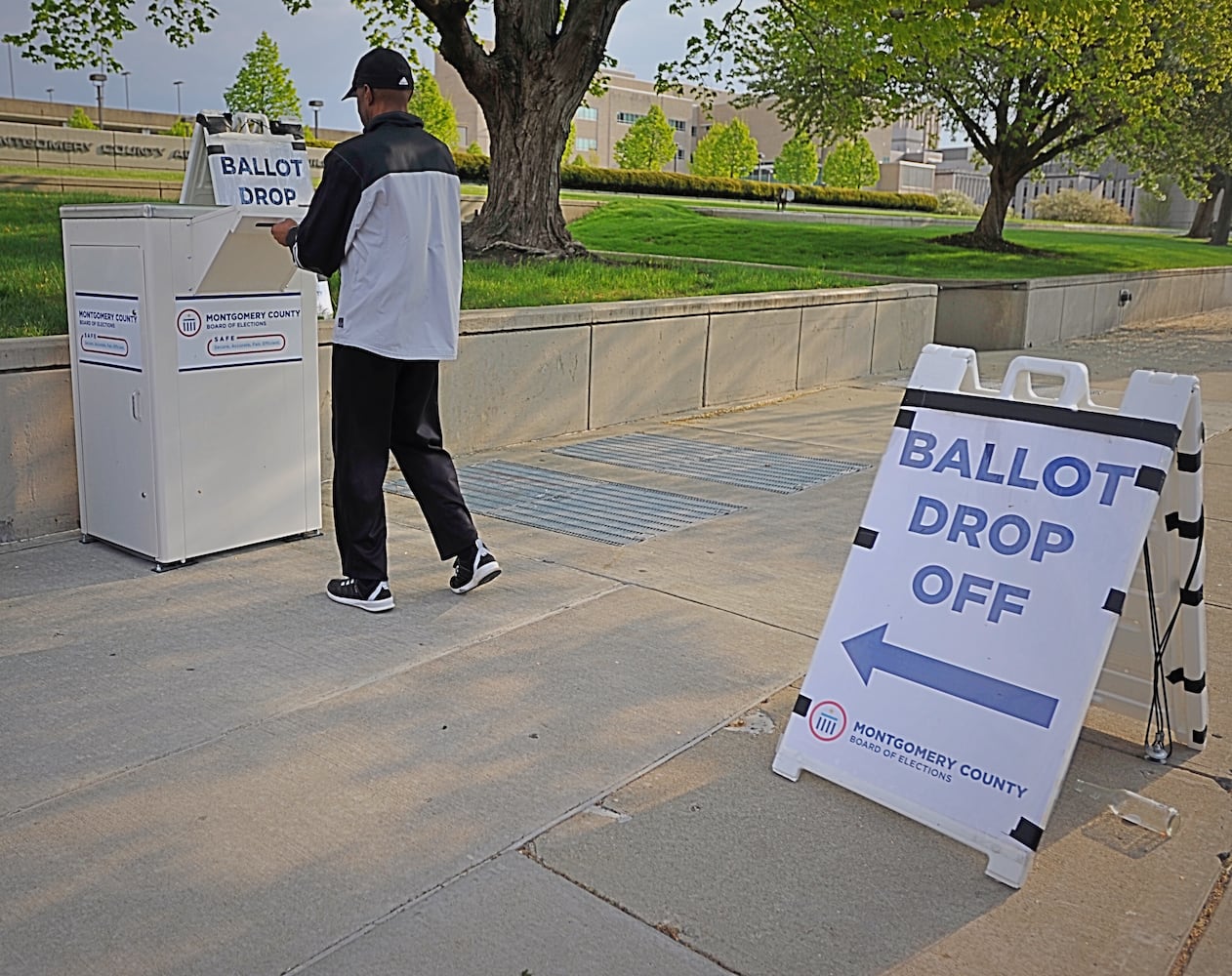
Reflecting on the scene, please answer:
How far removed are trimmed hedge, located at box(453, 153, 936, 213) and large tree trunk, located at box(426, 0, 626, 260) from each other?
19.1 meters

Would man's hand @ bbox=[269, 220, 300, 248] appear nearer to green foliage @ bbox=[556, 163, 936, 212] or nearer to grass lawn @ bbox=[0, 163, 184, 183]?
grass lawn @ bbox=[0, 163, 184, 183]

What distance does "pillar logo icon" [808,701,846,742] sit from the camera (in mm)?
3525

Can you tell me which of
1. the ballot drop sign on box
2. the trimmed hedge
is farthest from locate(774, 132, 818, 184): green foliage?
the ballot drop sign on box

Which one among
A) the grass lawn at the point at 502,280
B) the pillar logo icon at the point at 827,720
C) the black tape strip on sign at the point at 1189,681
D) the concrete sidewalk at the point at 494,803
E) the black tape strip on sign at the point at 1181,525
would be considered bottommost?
the concrete sidewalk at the point at 494,803

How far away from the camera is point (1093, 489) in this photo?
329cm

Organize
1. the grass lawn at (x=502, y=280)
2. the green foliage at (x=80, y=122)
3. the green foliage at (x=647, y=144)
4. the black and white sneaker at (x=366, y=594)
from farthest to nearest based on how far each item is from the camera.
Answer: the green foliage at (x=647, y=144)
the green foliage at (x=80, y=122)
the grass lawn at (x=502, y=280)
the black and white sneaker at (x=366, y=594)

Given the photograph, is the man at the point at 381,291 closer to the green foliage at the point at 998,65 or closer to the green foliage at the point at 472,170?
the green foliage at the point at 998,65

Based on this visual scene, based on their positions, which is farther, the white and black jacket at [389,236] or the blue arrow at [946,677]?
the white and black jacket at [389,236]

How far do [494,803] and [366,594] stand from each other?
5.61ft

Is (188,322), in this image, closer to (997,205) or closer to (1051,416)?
(1051,416)

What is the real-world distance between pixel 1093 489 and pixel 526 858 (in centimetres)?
180

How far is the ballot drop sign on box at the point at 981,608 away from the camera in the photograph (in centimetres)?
317

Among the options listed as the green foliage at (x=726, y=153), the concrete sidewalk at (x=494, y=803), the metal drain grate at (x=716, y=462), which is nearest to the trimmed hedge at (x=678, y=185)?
the green foliage at (x=726, y=153)

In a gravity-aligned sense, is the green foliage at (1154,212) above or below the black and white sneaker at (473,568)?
above
